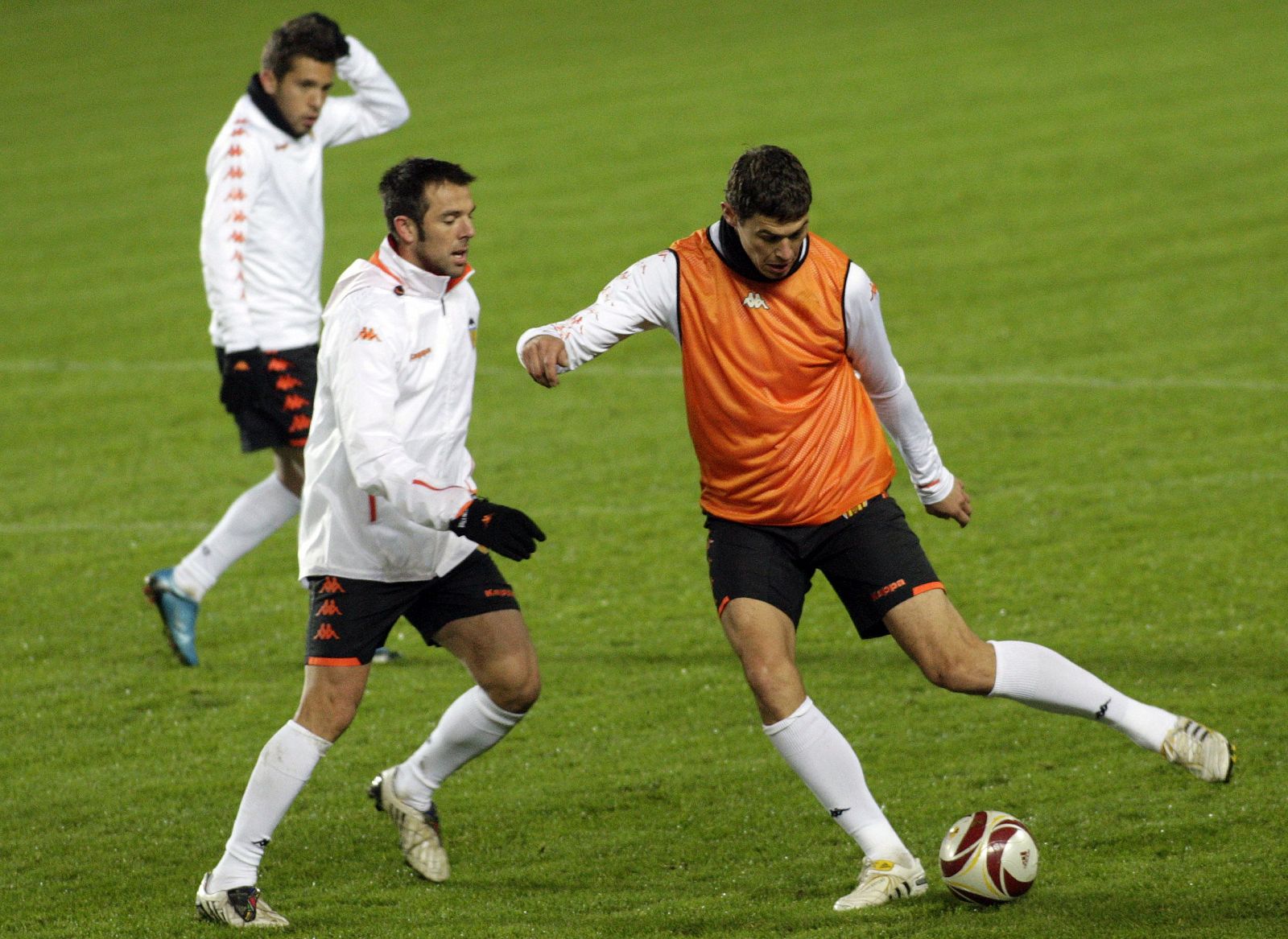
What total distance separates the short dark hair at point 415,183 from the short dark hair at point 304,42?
2.76 m

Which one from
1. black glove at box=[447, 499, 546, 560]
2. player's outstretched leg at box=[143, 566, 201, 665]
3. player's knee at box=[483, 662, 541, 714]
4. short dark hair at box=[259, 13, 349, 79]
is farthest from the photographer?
player's outstretched leg at box=[143, 566, 201, 665]

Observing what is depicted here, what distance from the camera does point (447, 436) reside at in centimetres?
513

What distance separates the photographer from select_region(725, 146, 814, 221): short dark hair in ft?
15.5

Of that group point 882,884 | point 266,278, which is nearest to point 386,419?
point 882,884

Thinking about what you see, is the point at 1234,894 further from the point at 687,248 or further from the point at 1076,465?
the point at 1076,465

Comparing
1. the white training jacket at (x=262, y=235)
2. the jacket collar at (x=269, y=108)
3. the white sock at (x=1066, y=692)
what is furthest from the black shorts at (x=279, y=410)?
the white sock at (x=1066, y=692)

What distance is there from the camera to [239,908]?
16.5 feet

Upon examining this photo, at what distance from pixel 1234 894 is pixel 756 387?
2015 mm

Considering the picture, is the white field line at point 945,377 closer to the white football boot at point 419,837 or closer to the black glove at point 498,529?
the white football boot at point 419,837

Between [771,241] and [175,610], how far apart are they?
163 inches

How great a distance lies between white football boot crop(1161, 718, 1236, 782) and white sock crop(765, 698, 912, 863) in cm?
89

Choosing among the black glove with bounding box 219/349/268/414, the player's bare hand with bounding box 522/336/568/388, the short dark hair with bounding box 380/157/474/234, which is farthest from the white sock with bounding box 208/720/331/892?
the black glove with bounding box 219/349/268/414

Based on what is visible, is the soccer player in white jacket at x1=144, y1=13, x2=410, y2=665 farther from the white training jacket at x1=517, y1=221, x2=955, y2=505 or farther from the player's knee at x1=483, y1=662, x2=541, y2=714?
the white training jacket at x1=517, y1=221, x2=955, y2=505

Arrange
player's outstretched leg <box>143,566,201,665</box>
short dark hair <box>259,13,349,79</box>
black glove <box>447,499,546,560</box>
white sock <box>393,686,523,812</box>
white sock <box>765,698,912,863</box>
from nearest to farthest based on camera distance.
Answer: black glove <box>447,499,546,560</box> → white sock <box>765,698,912,863</box> → white sock <box>393,686,523,812</box> → short dark hair <box>259,13,349,79</box> → player's outstretched leg <box>143,566,201,665</box>
